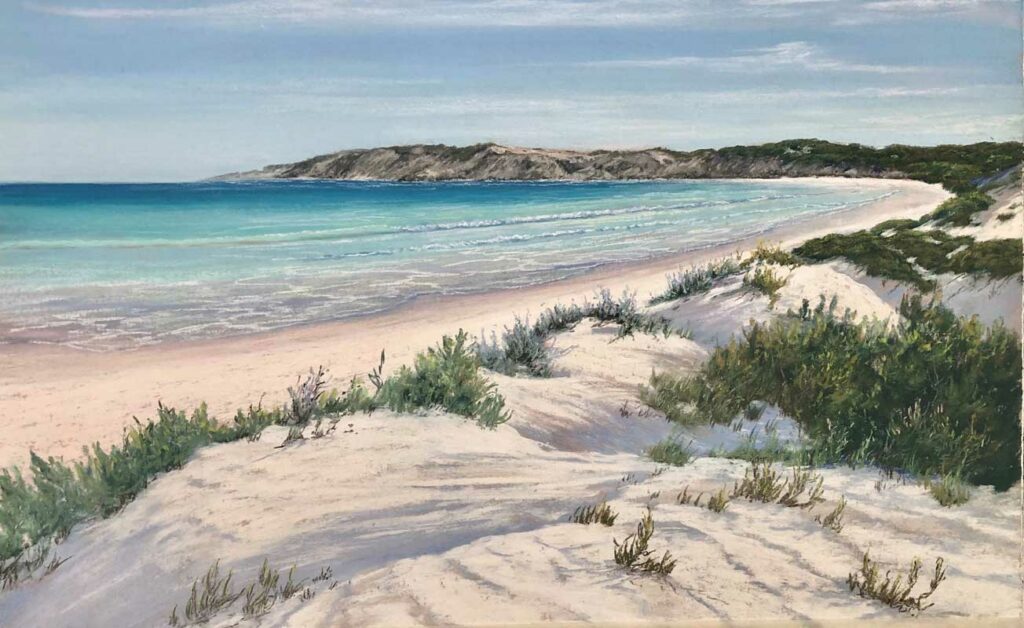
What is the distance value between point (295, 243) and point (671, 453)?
2.25 m

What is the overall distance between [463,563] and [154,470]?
1.21 m

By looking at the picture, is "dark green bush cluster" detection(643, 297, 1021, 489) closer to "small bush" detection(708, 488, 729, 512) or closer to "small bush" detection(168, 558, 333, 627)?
"small bush" detection(708, 488, 729, 512)

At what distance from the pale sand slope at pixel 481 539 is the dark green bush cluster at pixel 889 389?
16cm

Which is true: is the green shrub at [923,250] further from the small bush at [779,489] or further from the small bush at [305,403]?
the small bush at [305,403]

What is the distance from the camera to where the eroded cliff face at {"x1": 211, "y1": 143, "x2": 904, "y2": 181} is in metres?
3.46

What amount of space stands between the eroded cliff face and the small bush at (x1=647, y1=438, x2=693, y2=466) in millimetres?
1274

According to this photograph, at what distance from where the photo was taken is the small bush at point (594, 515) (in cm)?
285

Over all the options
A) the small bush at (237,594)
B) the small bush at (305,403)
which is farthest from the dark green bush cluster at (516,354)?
the small bush at (237,594)

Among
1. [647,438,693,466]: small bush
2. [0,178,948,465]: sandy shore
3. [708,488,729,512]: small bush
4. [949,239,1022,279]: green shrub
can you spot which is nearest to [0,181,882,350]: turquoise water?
[0,178,948,465]: sandy shore

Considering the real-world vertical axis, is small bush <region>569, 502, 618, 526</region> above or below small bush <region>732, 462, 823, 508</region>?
below

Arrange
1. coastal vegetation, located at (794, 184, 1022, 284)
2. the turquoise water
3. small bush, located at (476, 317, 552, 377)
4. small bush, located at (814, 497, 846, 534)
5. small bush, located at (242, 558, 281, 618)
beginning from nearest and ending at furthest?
small bush, located at (242, 558, 281, 618) → small bush, located at (814, 497, 846, 534) → the turquoise water → coastal vegetation, located at (794, 184, 1022, 284) → small bush, located at (476, 317, 552, 377)

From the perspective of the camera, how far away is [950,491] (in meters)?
3.01

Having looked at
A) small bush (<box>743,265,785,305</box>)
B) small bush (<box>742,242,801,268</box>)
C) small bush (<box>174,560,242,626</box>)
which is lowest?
small bush (<box>174,560,242,626</box>)

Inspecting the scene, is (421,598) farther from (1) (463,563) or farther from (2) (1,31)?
(2) (1,31)
